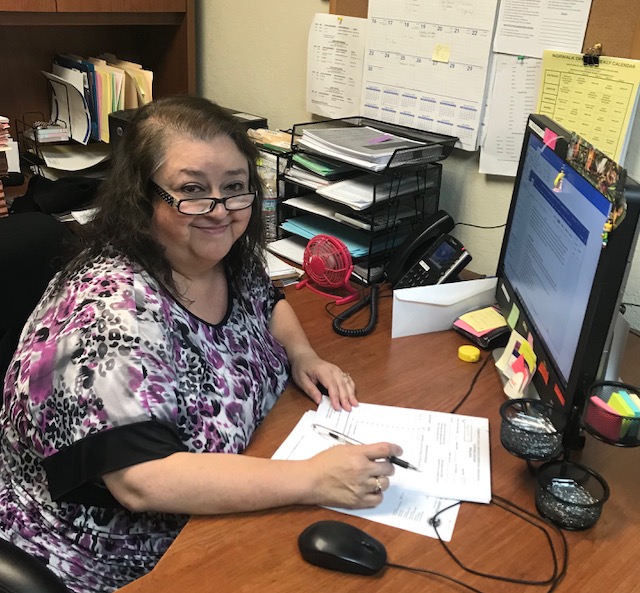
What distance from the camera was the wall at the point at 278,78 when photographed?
67.0 inches

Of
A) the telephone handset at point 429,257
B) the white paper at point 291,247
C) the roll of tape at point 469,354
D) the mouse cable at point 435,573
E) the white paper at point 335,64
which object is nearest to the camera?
the mouse cable at point 435,573

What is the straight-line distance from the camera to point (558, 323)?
1019 mm

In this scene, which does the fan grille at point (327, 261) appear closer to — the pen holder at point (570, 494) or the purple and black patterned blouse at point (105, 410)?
the purple and black patterned blouse at point (105, 410)

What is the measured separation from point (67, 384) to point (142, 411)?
0.12 metres

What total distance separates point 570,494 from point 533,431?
0.10 meters

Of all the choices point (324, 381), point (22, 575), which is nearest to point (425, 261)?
point (324, 381)

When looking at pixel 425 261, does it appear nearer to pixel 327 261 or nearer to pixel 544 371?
pixel 327 261

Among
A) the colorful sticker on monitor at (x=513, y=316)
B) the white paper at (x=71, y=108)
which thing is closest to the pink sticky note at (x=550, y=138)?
the colorful sticker on monitor at (x=513, y=316)

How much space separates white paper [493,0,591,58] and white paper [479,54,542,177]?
3 centimetres

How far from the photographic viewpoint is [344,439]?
105cm

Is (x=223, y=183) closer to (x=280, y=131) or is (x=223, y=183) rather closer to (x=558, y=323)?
(x=558, y=323)

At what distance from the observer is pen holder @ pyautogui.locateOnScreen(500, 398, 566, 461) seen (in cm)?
97

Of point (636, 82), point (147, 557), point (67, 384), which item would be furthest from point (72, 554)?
point (636, 82)

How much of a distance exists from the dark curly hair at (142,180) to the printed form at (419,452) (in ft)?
1.12
